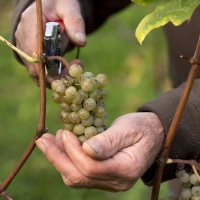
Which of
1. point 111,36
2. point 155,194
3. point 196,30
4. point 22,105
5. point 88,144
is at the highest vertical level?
point 196,30

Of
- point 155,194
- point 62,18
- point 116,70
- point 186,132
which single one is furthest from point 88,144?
point 116,70

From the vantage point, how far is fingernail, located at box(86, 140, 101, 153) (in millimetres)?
941

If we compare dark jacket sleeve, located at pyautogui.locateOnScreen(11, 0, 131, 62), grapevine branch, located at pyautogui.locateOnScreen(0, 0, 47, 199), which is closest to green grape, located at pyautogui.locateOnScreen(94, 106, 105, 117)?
grapevine branch, located at pyautogui.locateOnScreen(0, 0, 47, 199)

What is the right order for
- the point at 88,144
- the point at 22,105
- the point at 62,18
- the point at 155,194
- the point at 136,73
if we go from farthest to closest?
the point at 136,73 → the point at 22,105 → the point at 62,18 → the point at 155,194 → the point at 88,144

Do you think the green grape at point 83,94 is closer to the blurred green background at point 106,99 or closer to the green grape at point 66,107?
the green grape at point 66,107

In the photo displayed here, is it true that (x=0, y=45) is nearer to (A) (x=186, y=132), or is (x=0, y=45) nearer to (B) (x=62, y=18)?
(B) (x=62, y=18)

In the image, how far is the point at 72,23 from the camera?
1430 millimetres

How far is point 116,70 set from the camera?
12.3 ft

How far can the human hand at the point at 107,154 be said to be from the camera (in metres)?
0.98

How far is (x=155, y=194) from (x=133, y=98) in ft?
7.99

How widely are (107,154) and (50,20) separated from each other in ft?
2.15

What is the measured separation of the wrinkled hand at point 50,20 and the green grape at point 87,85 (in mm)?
447

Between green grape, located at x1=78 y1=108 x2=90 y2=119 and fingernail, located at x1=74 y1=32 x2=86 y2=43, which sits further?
fingernail, located at x1=74 y1=32 x2=86 y2=43

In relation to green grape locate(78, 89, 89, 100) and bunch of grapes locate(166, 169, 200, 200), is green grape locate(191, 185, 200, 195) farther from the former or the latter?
green grape locate(78, 89, 89, 100)
